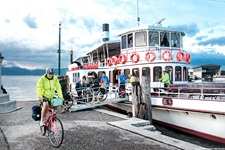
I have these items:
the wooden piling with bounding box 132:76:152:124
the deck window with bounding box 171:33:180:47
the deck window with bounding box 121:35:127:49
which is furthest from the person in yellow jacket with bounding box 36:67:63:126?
the deck window with bounding box 171:33:180:47

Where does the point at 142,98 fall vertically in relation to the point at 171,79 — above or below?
below

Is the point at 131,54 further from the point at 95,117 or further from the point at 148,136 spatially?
the point at 148,136

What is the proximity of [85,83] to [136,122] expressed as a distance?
6773 mm

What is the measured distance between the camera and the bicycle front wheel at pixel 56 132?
19.7 feet

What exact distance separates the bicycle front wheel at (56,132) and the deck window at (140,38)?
1180 centimetres

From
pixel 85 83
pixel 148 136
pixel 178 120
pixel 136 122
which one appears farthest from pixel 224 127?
pixel 85 83

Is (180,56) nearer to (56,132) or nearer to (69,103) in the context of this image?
(69,103)

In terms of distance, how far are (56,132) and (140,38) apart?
12146 mm

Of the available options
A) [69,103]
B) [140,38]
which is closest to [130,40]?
[140,38]

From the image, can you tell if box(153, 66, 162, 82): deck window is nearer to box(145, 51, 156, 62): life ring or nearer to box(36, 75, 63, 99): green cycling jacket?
box(145, 51, 156, 62): life ring

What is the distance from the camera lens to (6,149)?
19.6ft

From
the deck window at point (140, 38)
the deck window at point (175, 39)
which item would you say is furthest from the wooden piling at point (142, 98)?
the deck window at point (175, 39)

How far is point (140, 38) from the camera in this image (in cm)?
1695

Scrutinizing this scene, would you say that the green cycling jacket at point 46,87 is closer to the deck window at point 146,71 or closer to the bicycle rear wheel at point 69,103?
the bicycle rear wheel at point 69,103
